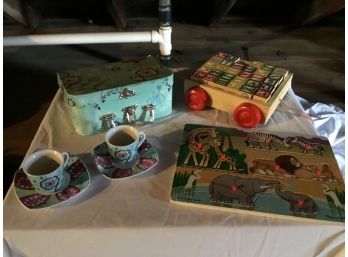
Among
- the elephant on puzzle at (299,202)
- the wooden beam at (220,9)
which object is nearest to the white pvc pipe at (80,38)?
the wooden beam at (220,9)

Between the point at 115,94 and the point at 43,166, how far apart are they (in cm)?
19

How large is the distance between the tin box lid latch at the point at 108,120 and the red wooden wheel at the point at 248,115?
0.81 feet

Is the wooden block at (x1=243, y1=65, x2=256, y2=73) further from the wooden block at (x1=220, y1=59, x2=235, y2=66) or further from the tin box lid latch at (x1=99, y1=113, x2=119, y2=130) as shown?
the tin box lid latch at (x1=99, y1=113, x2=119, y2=130)

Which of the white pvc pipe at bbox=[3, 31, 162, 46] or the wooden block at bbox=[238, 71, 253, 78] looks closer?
the wooden block at bbox=[238, 71, 253, 78]

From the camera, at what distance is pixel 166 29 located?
127 centimetres

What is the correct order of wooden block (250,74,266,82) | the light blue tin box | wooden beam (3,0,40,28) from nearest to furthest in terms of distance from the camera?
the light blue tin box, wooden block (250,74,266,82), wooden beam (3,0,40,28)

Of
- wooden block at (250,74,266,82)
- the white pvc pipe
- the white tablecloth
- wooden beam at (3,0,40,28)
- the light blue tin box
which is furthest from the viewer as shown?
wooden beam at (3,0,40,28)

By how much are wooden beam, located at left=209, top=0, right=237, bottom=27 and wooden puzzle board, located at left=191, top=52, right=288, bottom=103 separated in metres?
0.86

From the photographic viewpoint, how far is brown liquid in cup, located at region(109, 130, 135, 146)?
23.2 inches

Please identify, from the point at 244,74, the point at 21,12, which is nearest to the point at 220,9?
the point at 21,12

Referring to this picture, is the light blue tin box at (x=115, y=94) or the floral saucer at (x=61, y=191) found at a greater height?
the light blue tin box at (x=115, y=94)

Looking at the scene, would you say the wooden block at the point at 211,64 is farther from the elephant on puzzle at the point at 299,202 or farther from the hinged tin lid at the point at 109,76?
the elephant on puzzle at the point at 299,202

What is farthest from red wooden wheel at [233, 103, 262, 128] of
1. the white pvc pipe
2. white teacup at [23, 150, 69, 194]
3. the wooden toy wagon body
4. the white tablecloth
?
the white pvc pipe

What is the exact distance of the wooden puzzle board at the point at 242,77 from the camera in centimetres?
69
